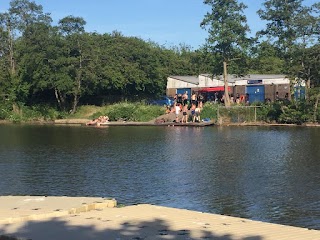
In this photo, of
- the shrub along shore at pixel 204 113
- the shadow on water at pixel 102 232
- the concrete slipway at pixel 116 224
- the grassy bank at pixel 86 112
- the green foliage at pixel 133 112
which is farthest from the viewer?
the grassy bank at pixel 86 112

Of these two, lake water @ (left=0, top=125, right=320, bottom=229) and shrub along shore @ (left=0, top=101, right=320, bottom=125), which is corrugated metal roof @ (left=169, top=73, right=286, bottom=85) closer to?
shrub along shore @ (left=0, top=101, right=320, bottom=125)

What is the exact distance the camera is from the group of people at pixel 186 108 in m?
55.4

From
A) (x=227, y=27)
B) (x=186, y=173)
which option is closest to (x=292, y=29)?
(x=227, y=27)

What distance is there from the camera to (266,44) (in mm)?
64562

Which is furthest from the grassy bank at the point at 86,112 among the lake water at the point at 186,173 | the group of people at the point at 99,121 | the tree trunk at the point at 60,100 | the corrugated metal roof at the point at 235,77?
the lake water at the point at 186,173

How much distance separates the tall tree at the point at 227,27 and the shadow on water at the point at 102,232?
48.7m

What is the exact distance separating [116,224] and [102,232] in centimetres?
87

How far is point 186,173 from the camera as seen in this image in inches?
860

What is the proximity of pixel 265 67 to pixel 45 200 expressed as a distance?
7586cm

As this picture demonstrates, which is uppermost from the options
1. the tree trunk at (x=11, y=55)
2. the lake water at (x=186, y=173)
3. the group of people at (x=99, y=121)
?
the tree trunk at (x=11, y=55)

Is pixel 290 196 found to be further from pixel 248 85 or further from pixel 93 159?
pixel 248 85

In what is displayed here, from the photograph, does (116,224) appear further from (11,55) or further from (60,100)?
(11,55)

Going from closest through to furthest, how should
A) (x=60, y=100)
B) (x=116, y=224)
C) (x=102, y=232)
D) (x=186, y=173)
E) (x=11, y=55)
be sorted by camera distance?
(x=102, y=232)
(x=116, y=224)
(x=186, y=173)
(x=60, y=100)
(x=11, y=55)

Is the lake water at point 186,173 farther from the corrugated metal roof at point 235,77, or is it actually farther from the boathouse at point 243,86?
the corrugated metal roof at point 235,77
